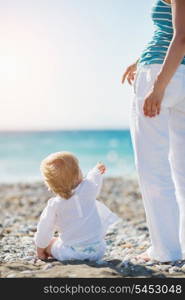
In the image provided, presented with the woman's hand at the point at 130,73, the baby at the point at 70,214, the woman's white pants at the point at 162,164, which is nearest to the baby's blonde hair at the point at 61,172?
the baby at the point at 70,214

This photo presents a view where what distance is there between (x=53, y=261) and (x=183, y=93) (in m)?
1.28

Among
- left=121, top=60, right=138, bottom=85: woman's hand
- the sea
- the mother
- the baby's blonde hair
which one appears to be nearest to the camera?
the mother

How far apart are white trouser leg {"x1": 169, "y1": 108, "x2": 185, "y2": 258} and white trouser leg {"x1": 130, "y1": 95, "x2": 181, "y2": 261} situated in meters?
0.04

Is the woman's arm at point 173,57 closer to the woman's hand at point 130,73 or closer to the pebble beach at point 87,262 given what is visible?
the woman's hand at point 130,73

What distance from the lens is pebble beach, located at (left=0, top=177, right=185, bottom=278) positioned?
3314mm

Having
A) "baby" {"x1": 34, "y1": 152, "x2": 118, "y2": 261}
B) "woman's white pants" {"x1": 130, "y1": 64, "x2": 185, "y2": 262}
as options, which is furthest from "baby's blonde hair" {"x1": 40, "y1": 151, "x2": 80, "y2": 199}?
"woman's white pants" {"x1": 130, "y1": 64, "x2": 185, "y2": 262}

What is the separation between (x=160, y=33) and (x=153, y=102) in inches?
15.4

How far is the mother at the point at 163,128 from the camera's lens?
3.23 metres

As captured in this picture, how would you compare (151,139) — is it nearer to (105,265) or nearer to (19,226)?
(105,265)

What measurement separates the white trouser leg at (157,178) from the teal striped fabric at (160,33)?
26 cm

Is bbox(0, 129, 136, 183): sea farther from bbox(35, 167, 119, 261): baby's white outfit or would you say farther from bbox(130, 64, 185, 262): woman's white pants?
bbox(130, 64, 185, 262): woman's white pants

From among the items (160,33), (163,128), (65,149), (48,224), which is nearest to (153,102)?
(163,128)

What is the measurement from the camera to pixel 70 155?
360 cm

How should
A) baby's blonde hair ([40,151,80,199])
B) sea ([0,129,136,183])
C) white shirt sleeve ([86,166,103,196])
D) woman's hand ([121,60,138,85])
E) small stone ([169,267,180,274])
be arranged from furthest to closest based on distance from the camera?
sea ([0,129,136,183]) → woman's hand ([121,60,138,85]) → white shirt sleeve ([86,166,103,196]) → baby's blonde hair ([40,151,80,199]) → small stone ([169,267,180,274])
